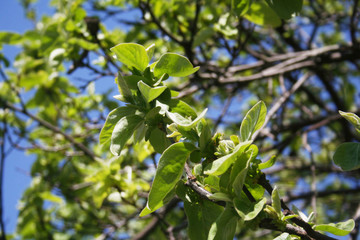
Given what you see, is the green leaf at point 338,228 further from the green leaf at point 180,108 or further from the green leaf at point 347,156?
the green leaf at point 180,108

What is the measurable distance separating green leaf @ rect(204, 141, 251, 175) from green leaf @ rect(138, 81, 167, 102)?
0.24 meters

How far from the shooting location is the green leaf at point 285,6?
1211 millimetres

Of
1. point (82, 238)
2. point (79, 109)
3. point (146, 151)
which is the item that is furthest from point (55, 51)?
point (82, 238)

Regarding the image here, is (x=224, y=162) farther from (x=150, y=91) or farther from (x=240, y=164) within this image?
(x=150, y=91)

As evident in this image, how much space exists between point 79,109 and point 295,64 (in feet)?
6.12

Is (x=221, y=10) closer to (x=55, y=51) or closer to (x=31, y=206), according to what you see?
(x=55, y=51)

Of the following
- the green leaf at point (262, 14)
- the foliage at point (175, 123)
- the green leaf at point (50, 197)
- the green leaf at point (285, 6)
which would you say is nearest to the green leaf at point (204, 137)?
the foliage at point (175, 123)

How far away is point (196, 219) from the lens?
39.6 inches

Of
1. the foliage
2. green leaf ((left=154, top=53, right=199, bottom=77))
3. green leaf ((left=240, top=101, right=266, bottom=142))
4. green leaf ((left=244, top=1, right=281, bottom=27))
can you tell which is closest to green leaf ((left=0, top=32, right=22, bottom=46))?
the foliage

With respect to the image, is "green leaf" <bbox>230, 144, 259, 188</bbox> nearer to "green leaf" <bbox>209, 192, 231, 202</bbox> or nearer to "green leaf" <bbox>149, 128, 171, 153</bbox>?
"green leaf" <bbox>209, 192, 231, 202</bbox>

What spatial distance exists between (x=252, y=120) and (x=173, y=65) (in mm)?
266

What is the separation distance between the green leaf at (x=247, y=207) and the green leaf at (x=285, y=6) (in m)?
0.67

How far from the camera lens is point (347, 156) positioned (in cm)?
94

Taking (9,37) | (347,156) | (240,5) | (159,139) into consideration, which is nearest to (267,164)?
(347,156)
